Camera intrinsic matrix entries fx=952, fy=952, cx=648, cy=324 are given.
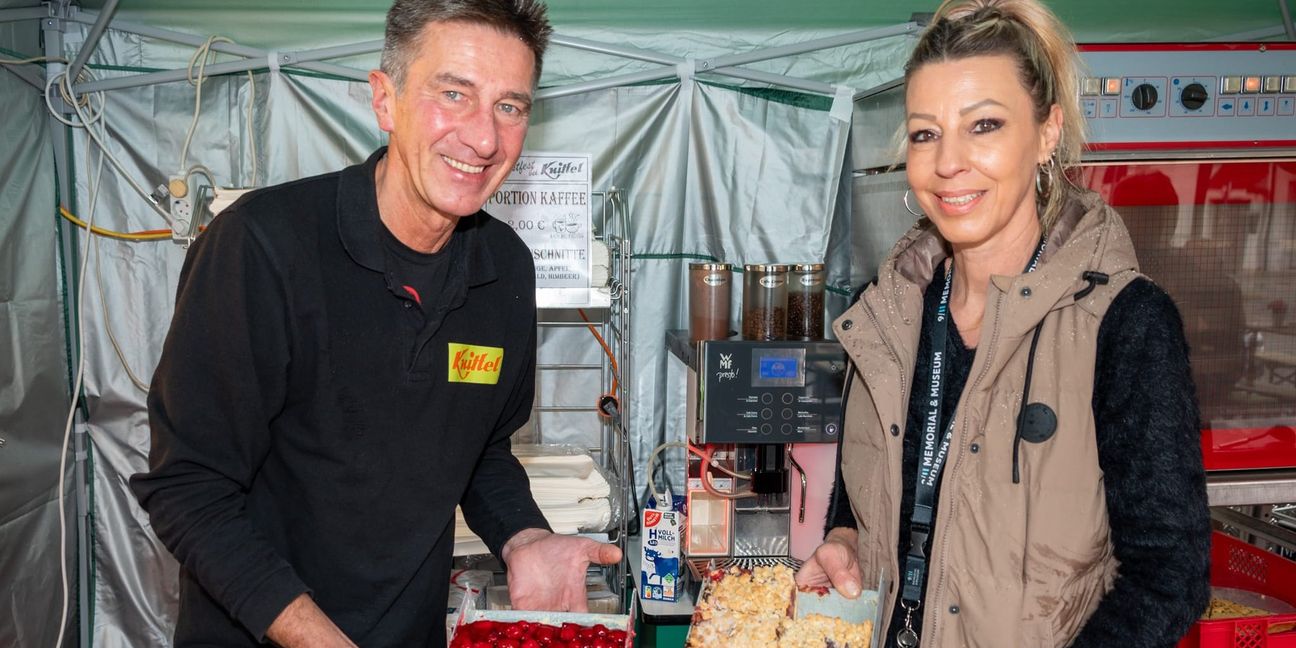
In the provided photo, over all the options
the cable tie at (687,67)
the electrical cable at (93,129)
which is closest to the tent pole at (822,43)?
the cable tie at (687,67)

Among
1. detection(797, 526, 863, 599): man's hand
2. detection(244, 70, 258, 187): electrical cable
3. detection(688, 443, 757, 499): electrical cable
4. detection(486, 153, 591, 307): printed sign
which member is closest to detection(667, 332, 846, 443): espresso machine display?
detection(688, 443, 757, 499): electrical cable

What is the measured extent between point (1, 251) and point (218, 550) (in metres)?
1.65

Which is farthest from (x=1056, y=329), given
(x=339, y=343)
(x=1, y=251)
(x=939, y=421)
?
(x=1, y=251)

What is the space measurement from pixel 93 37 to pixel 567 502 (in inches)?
73.0

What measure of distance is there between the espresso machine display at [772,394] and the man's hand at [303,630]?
4.24 ft

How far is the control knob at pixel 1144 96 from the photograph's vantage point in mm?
2086

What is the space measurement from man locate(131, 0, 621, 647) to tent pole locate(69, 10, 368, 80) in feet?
4.42

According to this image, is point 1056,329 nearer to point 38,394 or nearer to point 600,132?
point 600,132

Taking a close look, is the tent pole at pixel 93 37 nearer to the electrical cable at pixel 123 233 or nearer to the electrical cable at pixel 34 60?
the electrical cable at pixel 34 60

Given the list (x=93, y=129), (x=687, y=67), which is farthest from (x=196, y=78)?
(x=687, y=67)

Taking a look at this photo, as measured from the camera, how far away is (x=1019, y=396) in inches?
55.1

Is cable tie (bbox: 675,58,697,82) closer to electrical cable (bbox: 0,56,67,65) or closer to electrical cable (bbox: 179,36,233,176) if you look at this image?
electrical cable (bbox: 179,36,233,176)

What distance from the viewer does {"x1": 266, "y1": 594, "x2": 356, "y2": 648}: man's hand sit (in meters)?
1.31

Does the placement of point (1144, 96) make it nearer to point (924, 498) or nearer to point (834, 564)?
point (924, 498)
